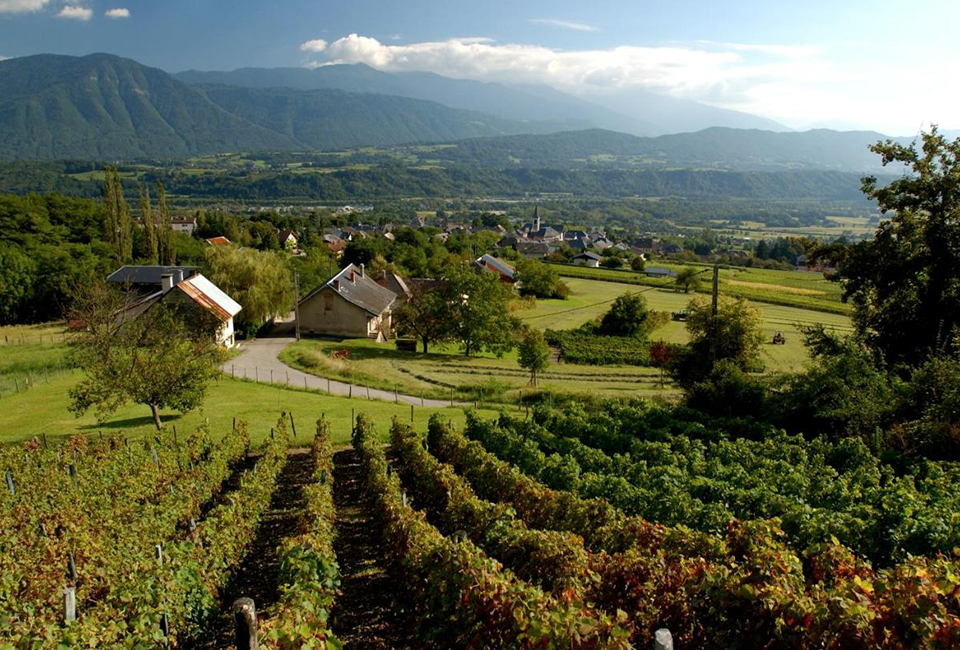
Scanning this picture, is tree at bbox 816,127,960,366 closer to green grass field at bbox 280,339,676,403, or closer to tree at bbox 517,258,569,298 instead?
green grass field at bbox 280,339,676,403

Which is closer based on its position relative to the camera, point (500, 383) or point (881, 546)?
point (881, 546)

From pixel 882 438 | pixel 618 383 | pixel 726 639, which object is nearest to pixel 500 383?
pixel 618 383

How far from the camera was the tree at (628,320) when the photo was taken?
198ft

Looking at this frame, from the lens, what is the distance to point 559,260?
120250 millimetres

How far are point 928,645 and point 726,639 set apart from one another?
1.96 metres

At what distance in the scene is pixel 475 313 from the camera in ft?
164

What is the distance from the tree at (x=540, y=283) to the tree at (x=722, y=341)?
4672cm

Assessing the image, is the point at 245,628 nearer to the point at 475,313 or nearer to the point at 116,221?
the point at 475,313

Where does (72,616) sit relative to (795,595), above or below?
below

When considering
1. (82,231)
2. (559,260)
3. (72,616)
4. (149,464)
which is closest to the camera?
(72,616)

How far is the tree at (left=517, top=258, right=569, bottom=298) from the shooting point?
81.8 metres

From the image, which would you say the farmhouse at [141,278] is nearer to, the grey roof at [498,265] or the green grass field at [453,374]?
the green grass field at [453,374]

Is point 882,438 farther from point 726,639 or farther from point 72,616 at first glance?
point 72,616

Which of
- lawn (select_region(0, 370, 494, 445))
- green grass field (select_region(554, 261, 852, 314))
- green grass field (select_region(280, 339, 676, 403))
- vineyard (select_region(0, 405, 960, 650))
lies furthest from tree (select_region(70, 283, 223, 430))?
green grass field (select_region(554, 261, 852, 314))
